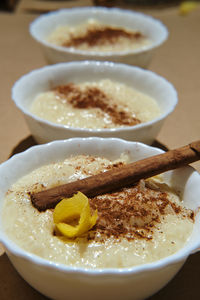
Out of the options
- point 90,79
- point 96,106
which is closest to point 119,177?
point 96,106

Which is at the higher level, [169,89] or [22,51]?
[169,89]

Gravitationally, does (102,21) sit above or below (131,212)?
below

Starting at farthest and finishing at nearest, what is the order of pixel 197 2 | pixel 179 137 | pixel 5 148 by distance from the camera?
1. pixel 197 2
2. pixel 179 137
3. pixel 5 148

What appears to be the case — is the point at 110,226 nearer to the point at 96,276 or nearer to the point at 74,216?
the point at 74,216

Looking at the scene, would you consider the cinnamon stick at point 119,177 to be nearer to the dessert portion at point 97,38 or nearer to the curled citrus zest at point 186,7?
the dessert portion at point 97,38

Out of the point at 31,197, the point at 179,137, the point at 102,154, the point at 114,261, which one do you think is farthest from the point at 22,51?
the point at 114,261

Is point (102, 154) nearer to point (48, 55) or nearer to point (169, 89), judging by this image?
point (169, 89)

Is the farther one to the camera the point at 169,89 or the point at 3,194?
the point at 169,89
